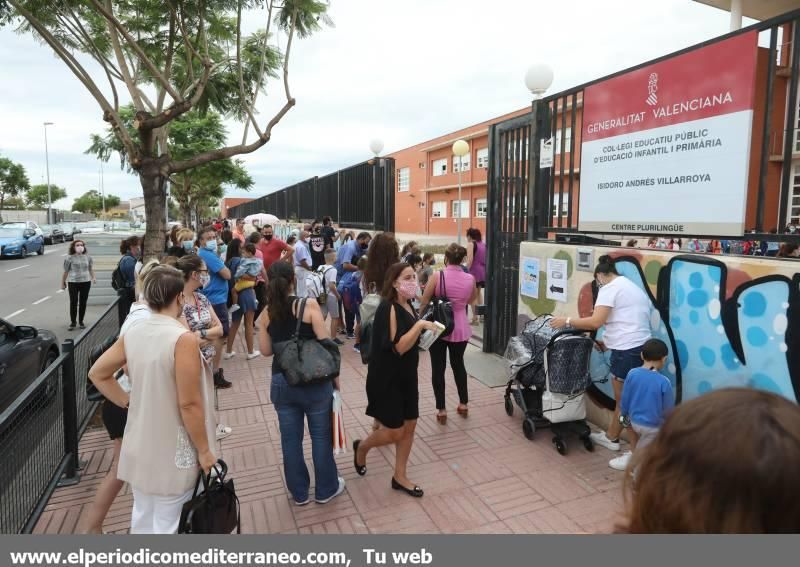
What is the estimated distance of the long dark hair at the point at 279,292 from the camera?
3.46 metres

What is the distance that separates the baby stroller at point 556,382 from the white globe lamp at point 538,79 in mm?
3111

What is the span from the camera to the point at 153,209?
8594 millimetres

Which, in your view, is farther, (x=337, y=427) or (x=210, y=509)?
(x=337, y=427)

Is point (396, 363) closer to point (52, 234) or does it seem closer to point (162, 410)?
point (162, 410)

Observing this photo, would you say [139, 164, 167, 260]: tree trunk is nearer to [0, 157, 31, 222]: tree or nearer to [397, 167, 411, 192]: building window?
[397, 167, 411, 192]: building window

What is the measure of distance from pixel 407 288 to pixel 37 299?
46.0 ft

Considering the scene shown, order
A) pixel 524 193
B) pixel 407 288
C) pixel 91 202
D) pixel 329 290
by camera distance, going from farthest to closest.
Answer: pixel 91 202 → pixel 329 290 → pixel 524 193 → pixel 407 288

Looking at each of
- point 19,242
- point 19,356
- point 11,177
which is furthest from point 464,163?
point 11,177

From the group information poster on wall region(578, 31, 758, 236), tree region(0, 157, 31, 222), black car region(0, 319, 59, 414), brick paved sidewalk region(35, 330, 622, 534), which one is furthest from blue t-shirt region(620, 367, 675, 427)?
tree region(0, 157, 31, 222)

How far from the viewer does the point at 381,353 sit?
3652 millimetres

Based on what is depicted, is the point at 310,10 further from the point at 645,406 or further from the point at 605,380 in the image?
the point at 645,406

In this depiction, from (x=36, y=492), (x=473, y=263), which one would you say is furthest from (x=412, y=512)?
(x=473, y=263)

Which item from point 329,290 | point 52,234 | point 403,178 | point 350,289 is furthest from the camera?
point 403,178
